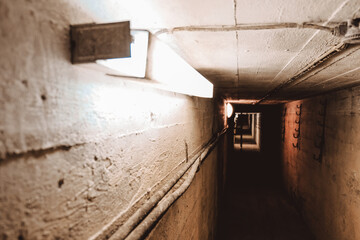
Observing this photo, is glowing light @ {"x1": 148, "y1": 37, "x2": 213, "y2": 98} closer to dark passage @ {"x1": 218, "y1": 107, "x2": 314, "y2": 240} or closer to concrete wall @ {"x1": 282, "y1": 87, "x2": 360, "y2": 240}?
concrete wall @ {"x1": 282, "y1": 87, "x2": 360, "y2": 240}

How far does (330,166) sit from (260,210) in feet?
13.3

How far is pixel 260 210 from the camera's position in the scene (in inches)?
342

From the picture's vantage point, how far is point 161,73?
3.94 ft

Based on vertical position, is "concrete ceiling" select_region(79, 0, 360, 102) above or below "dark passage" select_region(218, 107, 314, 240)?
above

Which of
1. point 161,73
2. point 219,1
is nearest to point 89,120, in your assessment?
point 161,73

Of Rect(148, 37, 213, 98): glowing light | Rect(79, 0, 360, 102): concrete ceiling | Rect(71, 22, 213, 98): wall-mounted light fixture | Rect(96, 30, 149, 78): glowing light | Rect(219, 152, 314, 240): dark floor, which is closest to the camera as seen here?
Rect(71, 22, 213, 98): wall-mounted light fixture

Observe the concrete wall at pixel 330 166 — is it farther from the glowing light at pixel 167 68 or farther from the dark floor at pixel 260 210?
the glowing light at pixel 167 68

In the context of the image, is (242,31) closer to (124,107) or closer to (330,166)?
(124,107)

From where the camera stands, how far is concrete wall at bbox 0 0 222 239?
2.35 ft

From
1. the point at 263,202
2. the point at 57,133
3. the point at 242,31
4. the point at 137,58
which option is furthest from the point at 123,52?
the point at 263,202

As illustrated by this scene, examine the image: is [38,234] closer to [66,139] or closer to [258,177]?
[66,139]

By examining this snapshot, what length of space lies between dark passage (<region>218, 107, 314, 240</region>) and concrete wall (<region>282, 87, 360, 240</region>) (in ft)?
2.48

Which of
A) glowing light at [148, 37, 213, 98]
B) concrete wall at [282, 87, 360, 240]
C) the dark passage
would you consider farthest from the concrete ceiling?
the dark passage

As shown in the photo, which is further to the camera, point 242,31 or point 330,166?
point 330,166
